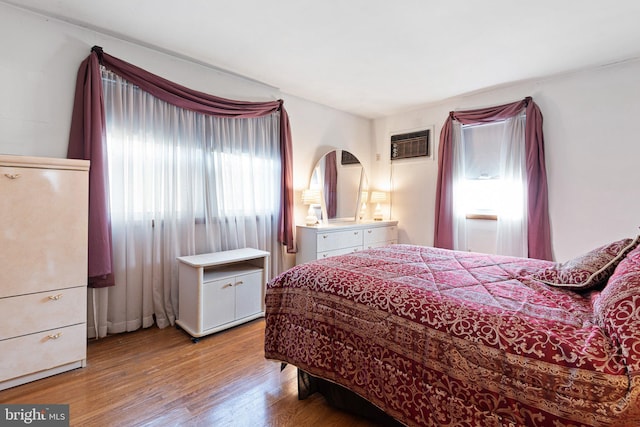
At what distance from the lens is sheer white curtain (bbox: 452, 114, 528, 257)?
11.2 ft

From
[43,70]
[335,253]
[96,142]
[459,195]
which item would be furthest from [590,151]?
[43,70]

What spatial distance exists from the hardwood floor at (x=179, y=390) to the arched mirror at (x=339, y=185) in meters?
2.18

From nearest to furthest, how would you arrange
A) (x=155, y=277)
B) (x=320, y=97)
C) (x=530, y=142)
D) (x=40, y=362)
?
1. (x=40, y=362)
2. (x=155, y=277)
3. (x=530, y=142)
4. (x=320, y=97)

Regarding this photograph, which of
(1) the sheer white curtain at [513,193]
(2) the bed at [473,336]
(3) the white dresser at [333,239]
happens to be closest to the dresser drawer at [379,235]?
(3) the white dresser at [333,239]

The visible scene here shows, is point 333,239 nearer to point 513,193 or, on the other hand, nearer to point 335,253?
point 335,253

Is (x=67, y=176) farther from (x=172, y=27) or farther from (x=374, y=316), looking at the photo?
(x=374, y=316)

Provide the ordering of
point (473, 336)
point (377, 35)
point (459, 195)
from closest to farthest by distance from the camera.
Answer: point (473, 336), point (377, 35), point (459, 195)

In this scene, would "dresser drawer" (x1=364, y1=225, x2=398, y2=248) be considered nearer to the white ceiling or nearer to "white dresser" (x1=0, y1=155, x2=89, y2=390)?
the white ceiling

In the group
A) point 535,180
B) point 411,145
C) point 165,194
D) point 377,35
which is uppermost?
point 377,35

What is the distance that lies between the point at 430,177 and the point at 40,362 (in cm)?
439

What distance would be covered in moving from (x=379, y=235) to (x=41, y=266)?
11.6ft

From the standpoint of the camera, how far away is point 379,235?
427 cm

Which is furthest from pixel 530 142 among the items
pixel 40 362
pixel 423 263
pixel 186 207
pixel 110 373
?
pixel 40 362

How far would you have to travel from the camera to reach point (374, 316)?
4.52 ft
